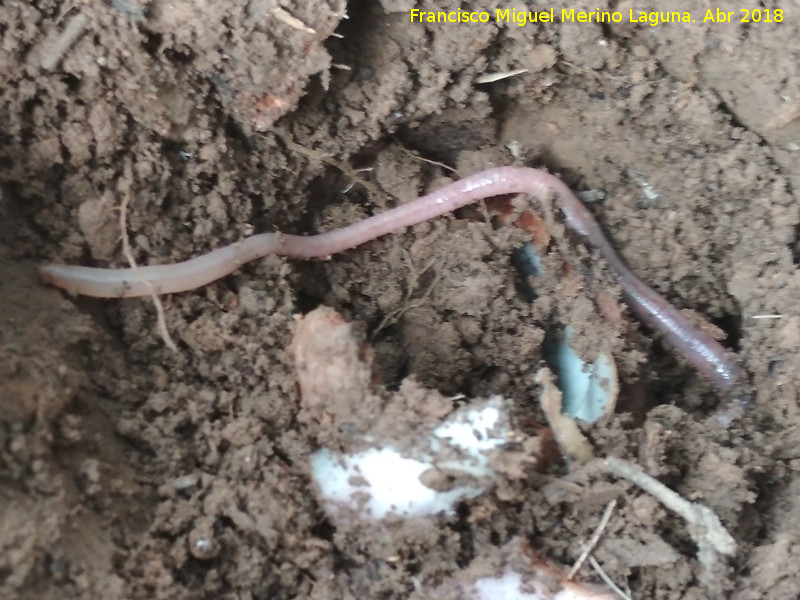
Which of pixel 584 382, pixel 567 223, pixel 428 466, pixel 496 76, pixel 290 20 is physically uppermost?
pixel 290 20

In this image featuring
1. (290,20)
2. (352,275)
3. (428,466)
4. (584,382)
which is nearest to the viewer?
(428,466)

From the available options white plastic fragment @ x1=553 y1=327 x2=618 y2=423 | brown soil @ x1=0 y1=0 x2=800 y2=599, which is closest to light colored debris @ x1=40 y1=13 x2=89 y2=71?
brown soil @ x1=0 y1=0 x2=800 y2=599

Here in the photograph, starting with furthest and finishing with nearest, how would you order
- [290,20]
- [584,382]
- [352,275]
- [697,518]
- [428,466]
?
[352,275]
[584,382]
[290,20]
[697,518]
[428,466]

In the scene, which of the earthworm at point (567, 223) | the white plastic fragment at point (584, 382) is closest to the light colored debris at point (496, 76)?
the earthworm at point (567, 223)

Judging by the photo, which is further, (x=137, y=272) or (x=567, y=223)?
(x=567, y=223)

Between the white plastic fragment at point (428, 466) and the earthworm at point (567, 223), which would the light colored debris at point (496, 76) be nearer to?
the earthworm at point (567, 223)

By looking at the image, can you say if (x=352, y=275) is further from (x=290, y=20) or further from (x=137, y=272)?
(x=290, y=20)

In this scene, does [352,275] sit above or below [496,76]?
below

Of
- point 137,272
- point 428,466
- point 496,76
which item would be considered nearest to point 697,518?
point 428,466

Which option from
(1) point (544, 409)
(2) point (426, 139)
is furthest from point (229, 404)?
(2) point (426, 139)

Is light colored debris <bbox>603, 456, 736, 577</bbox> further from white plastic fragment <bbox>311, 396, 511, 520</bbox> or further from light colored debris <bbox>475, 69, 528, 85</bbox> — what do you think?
light colored debris <bbox>475, 69, 528, 85</bbox>
